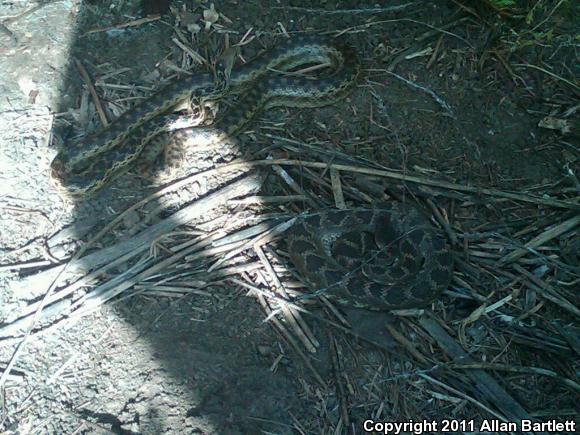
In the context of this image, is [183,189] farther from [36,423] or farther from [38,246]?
[36,423]

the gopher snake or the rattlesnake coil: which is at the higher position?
the gopher snake

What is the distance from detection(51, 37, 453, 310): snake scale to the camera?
4375mm

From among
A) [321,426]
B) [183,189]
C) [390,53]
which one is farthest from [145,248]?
[390,53]

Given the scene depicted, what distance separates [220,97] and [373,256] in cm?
208

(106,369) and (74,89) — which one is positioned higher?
(74,89)

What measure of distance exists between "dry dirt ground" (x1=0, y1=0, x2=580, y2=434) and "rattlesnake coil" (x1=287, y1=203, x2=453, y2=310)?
0.15m

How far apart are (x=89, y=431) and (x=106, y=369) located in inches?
15.7

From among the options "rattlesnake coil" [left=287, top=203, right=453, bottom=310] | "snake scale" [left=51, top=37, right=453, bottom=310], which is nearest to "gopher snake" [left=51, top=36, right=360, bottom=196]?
"snake scale" [left=51, top=37, right=453, bottom=310]

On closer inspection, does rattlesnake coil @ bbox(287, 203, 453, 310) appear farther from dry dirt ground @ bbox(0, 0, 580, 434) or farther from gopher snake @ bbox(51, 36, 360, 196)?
gopher snake @ bbox(51, 36, 360, 196)

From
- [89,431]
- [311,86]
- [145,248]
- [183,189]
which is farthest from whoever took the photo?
[311,86]

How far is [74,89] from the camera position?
5574 millimetres

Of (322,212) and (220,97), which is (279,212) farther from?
(220,97)

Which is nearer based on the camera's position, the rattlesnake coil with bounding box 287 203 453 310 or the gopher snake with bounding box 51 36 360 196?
the rattlesnake coil with bounding box 287 203 453 310

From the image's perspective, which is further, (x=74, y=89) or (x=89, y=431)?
(x=74, y=89)
